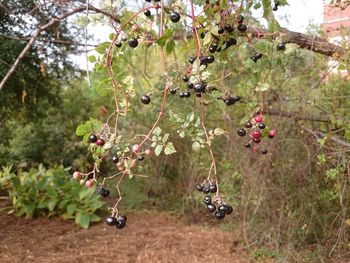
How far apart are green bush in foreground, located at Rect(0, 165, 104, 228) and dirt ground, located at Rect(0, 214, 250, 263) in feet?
0.46

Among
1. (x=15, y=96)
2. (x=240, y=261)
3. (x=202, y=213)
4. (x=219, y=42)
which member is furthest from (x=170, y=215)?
(x=219, y=42)

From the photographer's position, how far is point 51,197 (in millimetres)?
5496

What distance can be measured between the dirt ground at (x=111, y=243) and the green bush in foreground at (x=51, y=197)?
14 cm

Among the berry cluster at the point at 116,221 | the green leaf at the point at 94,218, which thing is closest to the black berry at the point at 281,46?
the berry cluster at the point at 116,221

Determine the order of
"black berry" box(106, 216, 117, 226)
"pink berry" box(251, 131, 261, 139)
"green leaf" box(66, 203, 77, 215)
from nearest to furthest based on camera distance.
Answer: "black berry" box(106, 216, 117, 226), "pink berry" box(251, 131, 261, 139), "green leaf" box(66, 203, 77, 215)

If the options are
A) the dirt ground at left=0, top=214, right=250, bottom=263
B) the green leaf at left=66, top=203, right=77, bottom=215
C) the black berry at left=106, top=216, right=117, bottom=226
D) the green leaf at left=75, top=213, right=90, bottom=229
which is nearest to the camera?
the black berry at left=106, top=216, right=117, bottom=226

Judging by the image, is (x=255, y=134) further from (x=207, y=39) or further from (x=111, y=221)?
(x=111, y=221)

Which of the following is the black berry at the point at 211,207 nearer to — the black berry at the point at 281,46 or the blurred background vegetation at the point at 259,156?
the black berry at the point at 281,46

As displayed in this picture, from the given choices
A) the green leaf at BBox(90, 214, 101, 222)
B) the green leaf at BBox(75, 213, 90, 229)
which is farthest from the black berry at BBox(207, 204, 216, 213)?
the green leaf at BBox(90, 214, 101, 222)

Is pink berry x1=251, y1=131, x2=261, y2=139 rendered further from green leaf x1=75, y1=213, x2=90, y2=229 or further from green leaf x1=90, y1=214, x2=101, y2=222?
green leaf x1=90, y1=214, x2=101, y2=222

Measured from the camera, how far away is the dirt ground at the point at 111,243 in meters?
4.34

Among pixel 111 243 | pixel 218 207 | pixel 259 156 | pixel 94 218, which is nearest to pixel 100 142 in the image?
pixel 218 207

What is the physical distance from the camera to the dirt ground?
434 cm

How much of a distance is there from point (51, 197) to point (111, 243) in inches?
46.3
